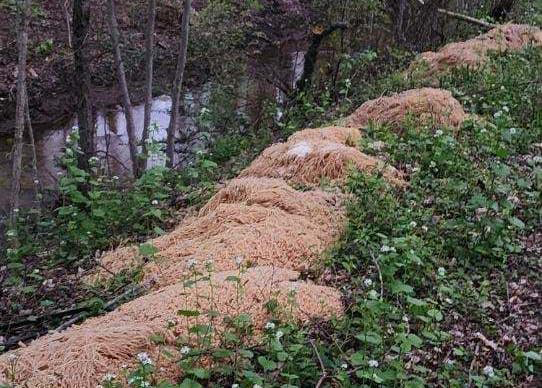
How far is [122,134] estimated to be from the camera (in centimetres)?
1352

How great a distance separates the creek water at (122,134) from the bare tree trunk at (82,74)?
2750 millimetres

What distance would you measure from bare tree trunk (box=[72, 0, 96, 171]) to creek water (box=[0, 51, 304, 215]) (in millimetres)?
2750

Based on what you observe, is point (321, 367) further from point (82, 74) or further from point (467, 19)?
point (467, 19)

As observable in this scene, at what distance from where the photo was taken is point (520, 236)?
4570 millimetres

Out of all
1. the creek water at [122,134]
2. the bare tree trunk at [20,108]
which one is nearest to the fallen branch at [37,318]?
the bare tree trunk at [20,108]

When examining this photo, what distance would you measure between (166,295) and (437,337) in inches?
65.2

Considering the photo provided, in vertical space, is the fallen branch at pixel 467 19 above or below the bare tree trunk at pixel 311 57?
above

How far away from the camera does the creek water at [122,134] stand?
1143 centimetres

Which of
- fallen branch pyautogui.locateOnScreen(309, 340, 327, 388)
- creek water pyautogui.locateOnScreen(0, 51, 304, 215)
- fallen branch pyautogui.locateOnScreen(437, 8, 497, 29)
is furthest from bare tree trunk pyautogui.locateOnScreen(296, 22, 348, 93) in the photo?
fallen branch pyautogui.locateOnScreen(309, 340, 327, 388)

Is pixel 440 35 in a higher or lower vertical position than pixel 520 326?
higher

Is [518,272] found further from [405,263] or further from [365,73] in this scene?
[365,73]

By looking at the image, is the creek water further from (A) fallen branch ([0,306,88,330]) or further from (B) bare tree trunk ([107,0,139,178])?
(A) fallen branch ([0,306,88,330])

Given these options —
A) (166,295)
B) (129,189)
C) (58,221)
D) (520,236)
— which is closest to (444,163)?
(520,236)

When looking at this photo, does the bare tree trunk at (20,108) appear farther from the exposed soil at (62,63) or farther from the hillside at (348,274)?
the exposed soil at (62,63)
